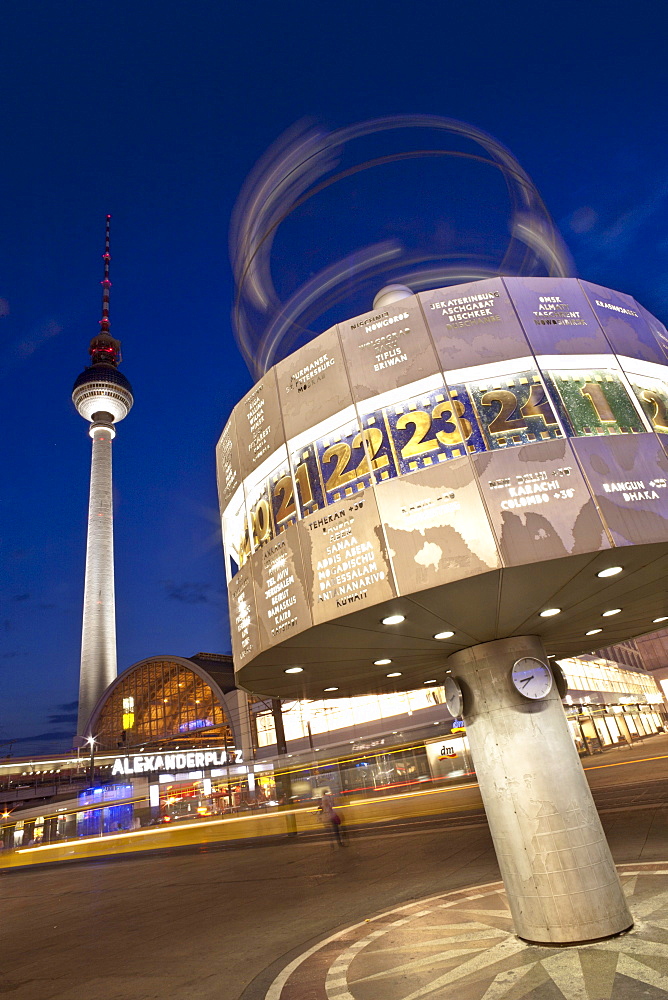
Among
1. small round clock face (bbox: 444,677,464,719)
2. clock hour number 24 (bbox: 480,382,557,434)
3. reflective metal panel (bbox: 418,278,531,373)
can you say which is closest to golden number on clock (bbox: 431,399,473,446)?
clock hour number 24 (bbox: 480,382,557,434)

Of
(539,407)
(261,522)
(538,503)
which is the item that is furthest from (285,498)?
(539,407)

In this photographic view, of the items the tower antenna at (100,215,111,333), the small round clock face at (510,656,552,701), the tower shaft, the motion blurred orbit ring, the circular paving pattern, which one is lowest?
the circular paving pattern

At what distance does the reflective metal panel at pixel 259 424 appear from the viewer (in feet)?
30.7

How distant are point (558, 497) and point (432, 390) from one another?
230 centimetres

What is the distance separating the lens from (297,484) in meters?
8.71

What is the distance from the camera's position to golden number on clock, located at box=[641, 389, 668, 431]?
7.99m

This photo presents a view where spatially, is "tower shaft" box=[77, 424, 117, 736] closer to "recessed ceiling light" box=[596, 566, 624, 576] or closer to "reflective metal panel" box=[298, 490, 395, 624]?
"reflective metal panel" box=[298, 490, 395, 624]

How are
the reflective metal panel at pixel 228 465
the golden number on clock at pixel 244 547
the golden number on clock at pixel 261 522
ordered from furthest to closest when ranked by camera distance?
the reflective metal panel at pixel 228 465 < the golden number on clock at pixel 244 547 < the golden number on clock at pixel 261 522

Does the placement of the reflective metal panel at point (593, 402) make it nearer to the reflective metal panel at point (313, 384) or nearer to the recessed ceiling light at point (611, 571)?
the recessed ceiling light at point (611, 571)

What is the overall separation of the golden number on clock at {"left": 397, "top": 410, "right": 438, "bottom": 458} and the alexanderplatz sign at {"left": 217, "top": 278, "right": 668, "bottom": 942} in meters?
0.03

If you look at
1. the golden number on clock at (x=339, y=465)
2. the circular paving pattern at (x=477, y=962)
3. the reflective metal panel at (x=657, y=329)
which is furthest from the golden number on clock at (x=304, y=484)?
the circular paving pattern at (x=477, y=962)

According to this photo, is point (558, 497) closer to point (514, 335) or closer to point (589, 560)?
A: point (589, 560)

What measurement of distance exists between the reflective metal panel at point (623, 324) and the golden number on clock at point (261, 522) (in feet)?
19.5

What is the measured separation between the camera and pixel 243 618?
9.48 meters
